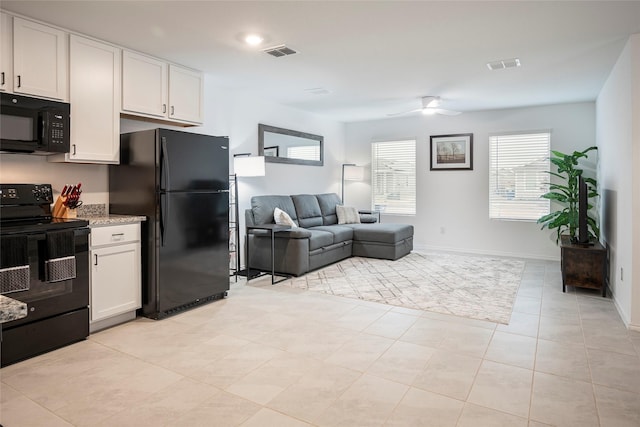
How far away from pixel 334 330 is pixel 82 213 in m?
2.47

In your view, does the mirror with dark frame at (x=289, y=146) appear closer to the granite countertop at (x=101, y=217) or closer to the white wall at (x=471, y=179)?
the white wall at (x=471, y=179)

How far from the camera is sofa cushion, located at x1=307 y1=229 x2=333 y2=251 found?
535cm

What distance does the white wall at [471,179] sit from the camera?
6387mm

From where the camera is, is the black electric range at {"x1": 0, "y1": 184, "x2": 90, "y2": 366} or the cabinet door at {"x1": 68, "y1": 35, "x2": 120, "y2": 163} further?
the cabinet door at {"x1": 68, "y1": 35, "x2": 120, "y2": 163}

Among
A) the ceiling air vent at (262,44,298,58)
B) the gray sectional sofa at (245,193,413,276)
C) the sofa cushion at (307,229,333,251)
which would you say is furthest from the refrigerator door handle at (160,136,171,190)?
the sofa cushion at (307,229,333,251)

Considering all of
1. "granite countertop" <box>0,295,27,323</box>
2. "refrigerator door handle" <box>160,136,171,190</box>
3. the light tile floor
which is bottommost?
the light tile floor

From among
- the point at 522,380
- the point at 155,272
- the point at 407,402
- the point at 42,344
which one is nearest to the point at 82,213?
the point at 155,272

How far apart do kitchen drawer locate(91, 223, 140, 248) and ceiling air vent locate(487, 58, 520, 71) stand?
379 cm

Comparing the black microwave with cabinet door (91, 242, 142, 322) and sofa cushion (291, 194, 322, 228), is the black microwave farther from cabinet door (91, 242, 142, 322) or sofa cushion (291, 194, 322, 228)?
sofa cushion (291, 194, 322, 228)

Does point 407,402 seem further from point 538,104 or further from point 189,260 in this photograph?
point 538,104

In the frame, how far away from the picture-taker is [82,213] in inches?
146

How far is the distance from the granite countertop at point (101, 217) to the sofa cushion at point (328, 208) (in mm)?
3570

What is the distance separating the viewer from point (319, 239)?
5.50 meters

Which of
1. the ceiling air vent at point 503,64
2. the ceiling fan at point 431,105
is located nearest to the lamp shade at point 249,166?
the ceiling fan at point 431,105
